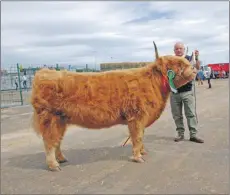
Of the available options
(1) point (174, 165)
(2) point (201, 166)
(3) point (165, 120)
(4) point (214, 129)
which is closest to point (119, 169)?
(1) point (174, 165)

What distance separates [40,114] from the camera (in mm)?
5395

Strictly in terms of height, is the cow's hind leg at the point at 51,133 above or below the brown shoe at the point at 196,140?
above

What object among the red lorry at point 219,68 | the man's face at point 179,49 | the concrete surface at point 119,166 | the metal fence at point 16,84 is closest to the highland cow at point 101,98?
the concrete surface at point 119,166

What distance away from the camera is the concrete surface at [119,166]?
4.61m

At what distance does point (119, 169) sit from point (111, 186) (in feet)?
2.14

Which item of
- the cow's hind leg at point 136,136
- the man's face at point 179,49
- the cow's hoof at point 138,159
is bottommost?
the cow's hoof at point 138,159

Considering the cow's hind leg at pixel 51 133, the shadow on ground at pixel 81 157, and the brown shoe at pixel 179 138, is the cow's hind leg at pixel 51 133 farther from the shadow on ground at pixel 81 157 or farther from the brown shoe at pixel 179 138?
the brown shoe at pixel 179 138

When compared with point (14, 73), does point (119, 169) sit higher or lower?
lower

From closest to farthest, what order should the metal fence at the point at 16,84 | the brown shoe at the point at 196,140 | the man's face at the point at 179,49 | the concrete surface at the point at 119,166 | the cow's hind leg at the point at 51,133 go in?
the concrete surface at the point at 119,166
the cow's hind leg at the point at 51,133
the man's face at the point at 179,49
the brown shoe at the point at 196,140
the metal fence at the point at 16,84

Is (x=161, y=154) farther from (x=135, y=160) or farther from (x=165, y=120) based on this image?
(x=165, y=120)

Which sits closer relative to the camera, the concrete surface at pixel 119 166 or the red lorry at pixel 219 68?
the concrete surface at pixel 119 166

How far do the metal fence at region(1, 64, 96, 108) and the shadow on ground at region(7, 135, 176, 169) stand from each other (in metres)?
9.98

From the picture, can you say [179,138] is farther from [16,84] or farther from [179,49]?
[16,84]

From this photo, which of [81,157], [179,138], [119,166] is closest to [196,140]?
[179,138]
